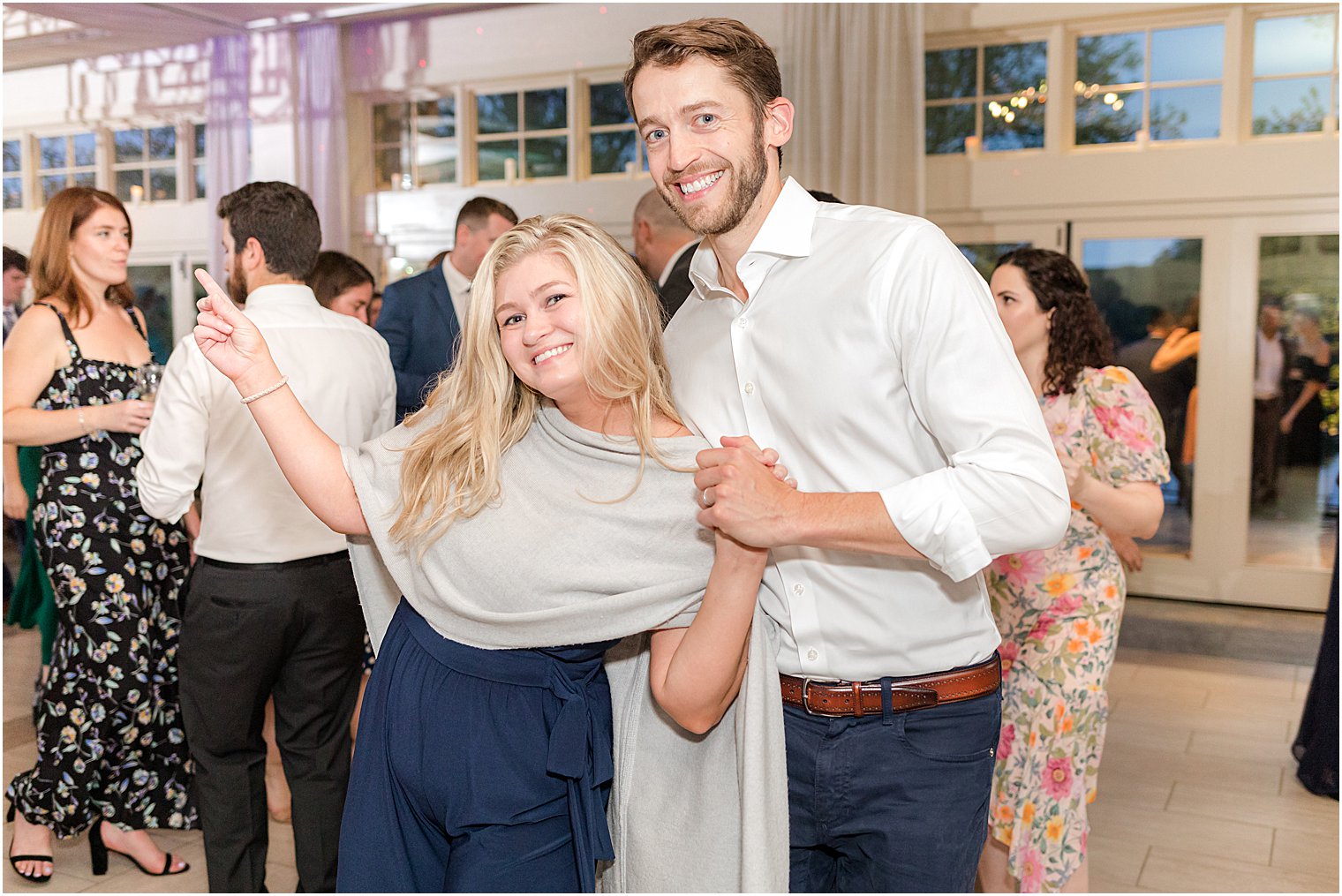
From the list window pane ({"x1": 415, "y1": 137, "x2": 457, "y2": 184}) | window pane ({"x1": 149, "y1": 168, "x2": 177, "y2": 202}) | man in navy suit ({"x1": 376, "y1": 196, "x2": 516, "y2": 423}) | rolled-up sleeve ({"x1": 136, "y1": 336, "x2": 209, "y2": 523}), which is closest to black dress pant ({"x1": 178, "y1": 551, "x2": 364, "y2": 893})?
rolled-up sleeve ({"x1": 136, "y1": 336, "x2": 209, "y2": 523})

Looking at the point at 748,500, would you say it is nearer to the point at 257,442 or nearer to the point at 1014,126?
the point at 257,442

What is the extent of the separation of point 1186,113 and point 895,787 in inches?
216

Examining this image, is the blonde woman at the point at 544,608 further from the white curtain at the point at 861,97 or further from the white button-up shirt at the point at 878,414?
the white curtain at the point at 861,97

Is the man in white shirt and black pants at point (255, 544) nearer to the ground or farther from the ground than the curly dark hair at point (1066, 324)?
nearer to the ground

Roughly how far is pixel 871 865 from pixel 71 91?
31.4 ft

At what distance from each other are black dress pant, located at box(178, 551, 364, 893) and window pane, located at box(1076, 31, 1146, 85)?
5.13 meters

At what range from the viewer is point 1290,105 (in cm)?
584

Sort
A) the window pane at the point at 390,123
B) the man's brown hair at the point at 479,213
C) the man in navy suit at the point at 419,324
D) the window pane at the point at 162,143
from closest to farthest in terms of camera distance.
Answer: the man in navy suit at the point at 419,324 < the man's brown hair at the point at 479,213 < the window pane at the point at 390,123 < the window pane at the point at 162,143

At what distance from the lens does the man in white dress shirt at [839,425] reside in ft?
5.07

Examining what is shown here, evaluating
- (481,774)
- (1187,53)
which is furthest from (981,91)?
(481,774)

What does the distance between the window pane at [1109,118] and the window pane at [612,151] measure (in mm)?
2665

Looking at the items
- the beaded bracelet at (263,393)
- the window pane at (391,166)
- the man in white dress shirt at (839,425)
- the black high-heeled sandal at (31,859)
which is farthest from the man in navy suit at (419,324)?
the window pane at (391,166)

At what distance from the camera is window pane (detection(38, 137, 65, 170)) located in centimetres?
922

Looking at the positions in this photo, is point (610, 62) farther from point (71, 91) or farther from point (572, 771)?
point (572, 771)
